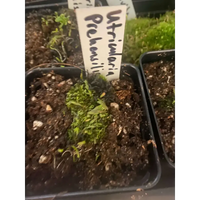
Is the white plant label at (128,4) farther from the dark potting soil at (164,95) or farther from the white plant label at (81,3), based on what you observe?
the dark potting soil at (164,95)

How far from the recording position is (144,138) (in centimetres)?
73

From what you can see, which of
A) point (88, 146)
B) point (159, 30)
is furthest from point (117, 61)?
point (159, 30)

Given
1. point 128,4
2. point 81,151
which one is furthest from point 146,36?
point 81,151

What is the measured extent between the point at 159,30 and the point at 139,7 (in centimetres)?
20

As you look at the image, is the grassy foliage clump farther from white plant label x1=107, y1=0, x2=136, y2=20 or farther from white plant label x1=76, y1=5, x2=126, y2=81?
white plant label x1=76, y1=5, x2=126, y2=81

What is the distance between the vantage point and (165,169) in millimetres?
692

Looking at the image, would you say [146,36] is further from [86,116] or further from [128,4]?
[86,116]

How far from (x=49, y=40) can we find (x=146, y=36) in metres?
0.46

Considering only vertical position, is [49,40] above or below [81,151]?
above

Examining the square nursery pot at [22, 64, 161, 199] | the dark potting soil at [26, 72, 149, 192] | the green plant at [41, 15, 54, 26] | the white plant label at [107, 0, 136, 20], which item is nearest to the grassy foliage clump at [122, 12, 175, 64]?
the white plant label at [107, 0, 136, 20]

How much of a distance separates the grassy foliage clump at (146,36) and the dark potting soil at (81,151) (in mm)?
271

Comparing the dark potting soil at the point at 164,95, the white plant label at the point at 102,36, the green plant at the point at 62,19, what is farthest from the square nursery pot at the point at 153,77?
the green plant at the point at 62,19

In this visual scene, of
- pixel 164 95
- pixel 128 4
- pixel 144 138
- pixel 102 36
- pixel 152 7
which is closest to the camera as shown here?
pixel 102 36

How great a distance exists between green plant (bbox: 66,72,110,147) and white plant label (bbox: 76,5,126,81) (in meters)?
0.09
